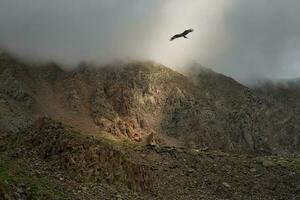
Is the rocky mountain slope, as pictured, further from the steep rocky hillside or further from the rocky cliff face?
the steep rocky hillside

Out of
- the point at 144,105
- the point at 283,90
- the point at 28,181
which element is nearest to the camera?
the point at 28,181

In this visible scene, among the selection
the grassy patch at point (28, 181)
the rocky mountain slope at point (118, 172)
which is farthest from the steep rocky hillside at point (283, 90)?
the grassy patch at point (28, 181)

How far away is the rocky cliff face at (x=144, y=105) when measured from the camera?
77.8 metres

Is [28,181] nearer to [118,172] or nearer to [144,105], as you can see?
[118,172]

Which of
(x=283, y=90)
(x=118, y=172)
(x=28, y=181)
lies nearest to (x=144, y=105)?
(x=118, y=172)

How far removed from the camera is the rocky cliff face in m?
77.8

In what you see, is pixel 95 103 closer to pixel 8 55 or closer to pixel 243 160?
pixel 8 55

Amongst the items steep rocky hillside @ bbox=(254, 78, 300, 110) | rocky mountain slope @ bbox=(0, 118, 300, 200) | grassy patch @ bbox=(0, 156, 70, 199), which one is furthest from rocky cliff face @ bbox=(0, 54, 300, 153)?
grassy patch @ bbox=(0, 156, 70, 199)

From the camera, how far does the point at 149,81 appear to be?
95.9 m

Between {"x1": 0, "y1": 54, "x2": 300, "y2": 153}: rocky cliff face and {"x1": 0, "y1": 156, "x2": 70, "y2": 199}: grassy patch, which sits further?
{"x1": 0, "y1": 54, "x2": 300, "y2": 153}: rocky cliff face

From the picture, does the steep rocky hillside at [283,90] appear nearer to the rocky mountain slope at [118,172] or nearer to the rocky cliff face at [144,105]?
the rocky cliff face at [144,105]

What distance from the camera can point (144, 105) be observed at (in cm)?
9200

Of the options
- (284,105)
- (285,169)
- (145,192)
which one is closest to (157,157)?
(285,169)

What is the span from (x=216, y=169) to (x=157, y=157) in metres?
6.60
